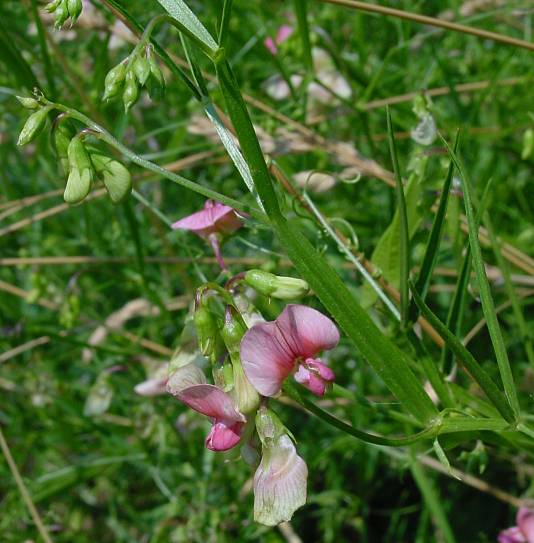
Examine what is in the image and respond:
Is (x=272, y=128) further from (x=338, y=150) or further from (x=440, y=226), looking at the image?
(x=440, y=226)

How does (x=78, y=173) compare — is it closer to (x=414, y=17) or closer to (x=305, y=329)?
(x=305, y=329)

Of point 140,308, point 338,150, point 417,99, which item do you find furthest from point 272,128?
point 140,308

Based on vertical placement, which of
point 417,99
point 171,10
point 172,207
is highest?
point 171,10

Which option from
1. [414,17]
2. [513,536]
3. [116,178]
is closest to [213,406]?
[116,178]

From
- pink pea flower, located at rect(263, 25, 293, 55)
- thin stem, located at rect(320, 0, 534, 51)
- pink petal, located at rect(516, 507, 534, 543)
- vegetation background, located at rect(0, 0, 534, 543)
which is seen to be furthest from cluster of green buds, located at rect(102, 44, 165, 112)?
pink pea flower, located at rect(263, 25, 293, 55)

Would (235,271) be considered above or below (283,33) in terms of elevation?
below
